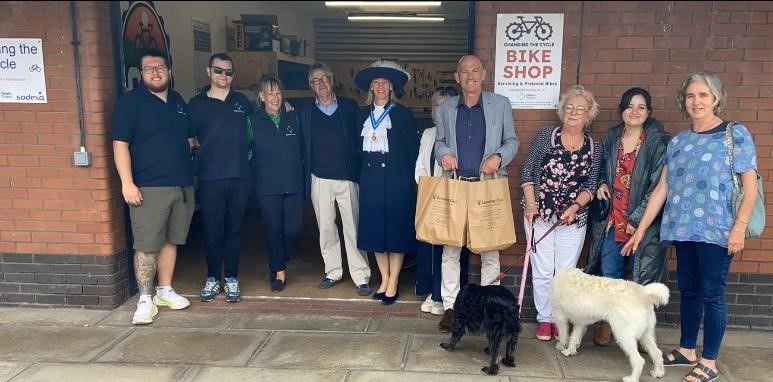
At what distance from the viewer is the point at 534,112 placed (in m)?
4.28

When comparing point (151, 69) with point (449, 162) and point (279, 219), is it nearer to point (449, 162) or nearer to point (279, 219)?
point (279, 219)

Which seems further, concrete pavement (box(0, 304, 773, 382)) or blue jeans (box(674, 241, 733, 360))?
concrete pavement (box(0, 304, 773, 382))

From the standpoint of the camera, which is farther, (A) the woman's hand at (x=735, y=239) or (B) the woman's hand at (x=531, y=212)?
(B) the woman's hand at (x=531, y=212)

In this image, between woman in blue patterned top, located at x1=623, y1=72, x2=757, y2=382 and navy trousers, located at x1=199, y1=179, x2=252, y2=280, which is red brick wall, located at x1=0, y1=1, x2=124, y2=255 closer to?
navy trousers, located at x1=199, y1=179, x2=252, y2=280

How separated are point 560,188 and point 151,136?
290 centimetres

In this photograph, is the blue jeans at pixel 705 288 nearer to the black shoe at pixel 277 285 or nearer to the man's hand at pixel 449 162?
the man's hand at pixel 449 162

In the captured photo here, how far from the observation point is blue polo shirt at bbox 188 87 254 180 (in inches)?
180

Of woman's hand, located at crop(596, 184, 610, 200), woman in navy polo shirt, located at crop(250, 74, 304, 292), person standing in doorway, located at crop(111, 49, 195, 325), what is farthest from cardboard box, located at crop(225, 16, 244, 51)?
woman's hand, located at crop(596, 184, 610, 200)

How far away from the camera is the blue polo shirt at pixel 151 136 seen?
4184 millimetres

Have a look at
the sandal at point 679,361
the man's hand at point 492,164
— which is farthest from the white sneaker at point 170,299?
the sandal at point 679,361

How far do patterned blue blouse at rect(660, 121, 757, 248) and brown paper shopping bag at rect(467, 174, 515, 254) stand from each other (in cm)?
104

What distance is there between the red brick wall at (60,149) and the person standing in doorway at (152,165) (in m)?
0.35

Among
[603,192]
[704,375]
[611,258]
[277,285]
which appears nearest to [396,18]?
[277,285]

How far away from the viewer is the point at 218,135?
4.58 meters
